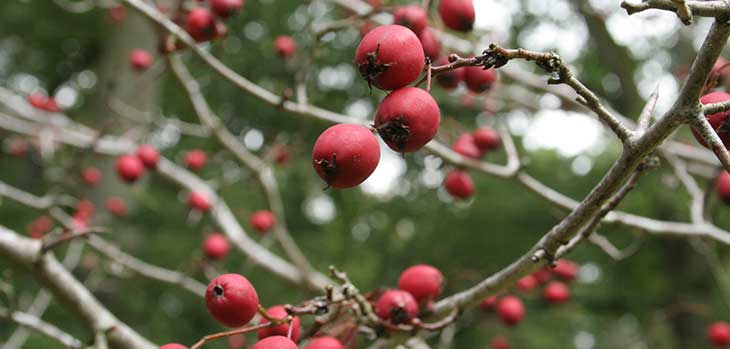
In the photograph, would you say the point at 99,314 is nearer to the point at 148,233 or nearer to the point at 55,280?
the point at 55,280

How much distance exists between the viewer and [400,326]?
1809 millimetres

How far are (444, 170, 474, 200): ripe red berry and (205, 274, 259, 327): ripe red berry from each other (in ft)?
6.04

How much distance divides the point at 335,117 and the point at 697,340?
548 centimetres

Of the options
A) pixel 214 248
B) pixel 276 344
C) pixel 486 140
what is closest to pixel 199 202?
pixel 214 248

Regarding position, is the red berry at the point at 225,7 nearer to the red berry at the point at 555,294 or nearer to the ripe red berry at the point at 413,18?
the ripe red berry at the point at 413,18

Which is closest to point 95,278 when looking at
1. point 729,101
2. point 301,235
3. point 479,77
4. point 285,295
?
point 285,295

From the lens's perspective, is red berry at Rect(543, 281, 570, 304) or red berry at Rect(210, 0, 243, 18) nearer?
red berry at Rect(210, 0, 243, 18)

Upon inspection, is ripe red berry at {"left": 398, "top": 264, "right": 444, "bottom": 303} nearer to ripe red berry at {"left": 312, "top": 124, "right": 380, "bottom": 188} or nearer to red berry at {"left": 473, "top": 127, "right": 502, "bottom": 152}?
ripe red berry at {"left": 312, "top": 124, "right": 380, "bottom": 188}

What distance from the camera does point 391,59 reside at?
1.26 metres

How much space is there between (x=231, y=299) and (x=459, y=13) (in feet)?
4.26

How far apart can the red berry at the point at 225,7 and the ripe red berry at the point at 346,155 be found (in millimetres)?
1543

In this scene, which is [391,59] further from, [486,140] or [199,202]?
[199,202]

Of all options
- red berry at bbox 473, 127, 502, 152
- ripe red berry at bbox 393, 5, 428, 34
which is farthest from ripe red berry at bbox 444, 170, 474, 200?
ripe red berry at bbox 393, 5, 428, 34

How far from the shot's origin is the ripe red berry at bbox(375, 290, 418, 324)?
1.82 m
